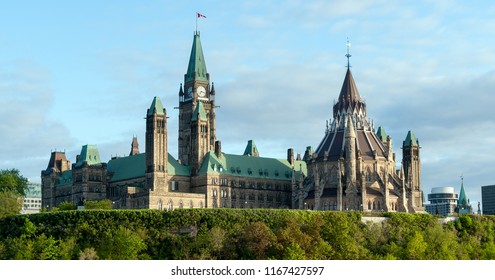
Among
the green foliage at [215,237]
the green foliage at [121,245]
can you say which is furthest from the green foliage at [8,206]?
the green foliage at [121,245]

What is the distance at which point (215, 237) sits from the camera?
134m

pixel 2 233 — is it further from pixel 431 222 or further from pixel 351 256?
pixel 431 222

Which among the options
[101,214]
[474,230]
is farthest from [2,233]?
[474,230]

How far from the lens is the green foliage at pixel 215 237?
13088cm

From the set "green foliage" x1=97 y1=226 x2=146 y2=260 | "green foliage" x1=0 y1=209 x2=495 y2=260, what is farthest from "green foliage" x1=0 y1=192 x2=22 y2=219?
"green foliage" x1=97 y1=226 x2=146 y2=260

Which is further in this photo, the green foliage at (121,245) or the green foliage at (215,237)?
the green foliage at (215,237)

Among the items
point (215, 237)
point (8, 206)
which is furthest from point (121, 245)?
point (8, 206)

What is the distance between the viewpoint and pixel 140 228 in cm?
13875

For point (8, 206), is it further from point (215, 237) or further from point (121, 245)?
point (215, 237)

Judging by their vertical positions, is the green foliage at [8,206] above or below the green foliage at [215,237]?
above

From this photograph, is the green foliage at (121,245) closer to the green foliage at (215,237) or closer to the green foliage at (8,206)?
the green foliage at (215,237)

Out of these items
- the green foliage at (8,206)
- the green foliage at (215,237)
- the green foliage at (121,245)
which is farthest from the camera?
the green foliage at (8,206)

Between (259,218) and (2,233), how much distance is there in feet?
119

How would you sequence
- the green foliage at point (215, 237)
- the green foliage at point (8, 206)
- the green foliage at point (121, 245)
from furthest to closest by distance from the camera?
the green foliage at point (8, 206) < the green foliage at point (215, 237) < the green foliage at point (121, 245)
